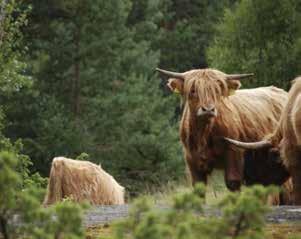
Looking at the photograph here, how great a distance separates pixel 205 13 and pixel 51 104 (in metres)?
14.1

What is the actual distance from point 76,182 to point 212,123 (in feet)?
5.37

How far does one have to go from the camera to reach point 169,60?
3966 cm

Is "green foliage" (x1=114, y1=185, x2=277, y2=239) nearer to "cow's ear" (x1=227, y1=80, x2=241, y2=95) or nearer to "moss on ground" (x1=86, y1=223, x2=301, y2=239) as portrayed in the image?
"moss on ground" (x1=86, y1=223, x2=301, y2=239)

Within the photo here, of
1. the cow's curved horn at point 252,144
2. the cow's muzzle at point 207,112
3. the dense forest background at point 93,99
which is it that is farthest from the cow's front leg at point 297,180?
the dense forest background at point 93,99

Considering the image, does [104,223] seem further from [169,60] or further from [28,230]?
[169,60]

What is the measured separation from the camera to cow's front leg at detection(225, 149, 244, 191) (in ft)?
37.9

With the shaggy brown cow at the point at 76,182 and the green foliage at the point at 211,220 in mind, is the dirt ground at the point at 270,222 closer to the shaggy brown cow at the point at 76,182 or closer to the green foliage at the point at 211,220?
the green foliage at the point at 211,220

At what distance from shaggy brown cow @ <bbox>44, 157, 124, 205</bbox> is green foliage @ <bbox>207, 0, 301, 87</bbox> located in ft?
32.2

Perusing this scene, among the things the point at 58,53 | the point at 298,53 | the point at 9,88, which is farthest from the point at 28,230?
the point at 58,53

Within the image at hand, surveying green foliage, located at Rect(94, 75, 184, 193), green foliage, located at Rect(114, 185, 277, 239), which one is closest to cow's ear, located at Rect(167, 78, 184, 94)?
green foliage, located at Rect(114, 185, 277, 239)

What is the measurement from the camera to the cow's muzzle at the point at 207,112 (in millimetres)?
11047

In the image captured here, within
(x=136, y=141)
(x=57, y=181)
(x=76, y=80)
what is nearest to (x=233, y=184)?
(x=57, y=181)

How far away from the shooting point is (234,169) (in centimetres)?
1167

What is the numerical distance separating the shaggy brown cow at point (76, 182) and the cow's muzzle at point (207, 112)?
129 cm
